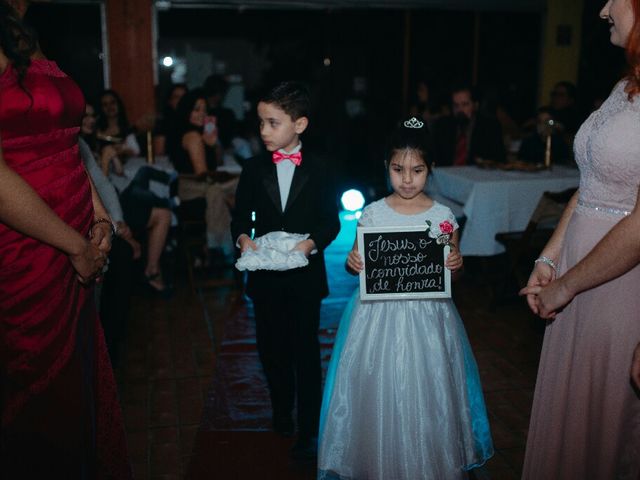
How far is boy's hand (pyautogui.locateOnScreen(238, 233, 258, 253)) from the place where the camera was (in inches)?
111

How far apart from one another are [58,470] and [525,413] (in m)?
2.47

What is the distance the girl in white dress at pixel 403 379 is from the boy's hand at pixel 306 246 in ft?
0.66

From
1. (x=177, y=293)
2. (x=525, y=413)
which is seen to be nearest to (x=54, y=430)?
(x=525, y=413)

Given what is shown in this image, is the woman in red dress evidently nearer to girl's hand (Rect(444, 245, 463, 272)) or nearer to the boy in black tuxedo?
the boy in black tuxedo

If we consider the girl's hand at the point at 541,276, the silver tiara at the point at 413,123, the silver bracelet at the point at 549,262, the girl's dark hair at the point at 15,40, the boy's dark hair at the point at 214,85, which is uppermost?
the boy's dark hair at the point at 214,85

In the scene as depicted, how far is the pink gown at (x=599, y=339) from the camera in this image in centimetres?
194

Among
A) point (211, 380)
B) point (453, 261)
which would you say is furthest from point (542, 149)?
point (453, 261)

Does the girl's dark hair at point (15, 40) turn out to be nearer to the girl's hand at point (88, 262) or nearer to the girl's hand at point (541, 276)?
the girl's hand at point (88, 262)

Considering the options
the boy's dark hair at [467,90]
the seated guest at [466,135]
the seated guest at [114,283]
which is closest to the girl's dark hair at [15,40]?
the seated guest at [114,283]

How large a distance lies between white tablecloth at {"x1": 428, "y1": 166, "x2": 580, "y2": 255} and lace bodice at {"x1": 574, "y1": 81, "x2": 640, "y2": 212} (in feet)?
11.1

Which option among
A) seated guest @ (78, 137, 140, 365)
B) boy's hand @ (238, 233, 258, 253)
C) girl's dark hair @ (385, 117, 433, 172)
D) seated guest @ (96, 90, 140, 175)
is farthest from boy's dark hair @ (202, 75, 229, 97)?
girl's dark hair @ (385, 117, 433, 172)

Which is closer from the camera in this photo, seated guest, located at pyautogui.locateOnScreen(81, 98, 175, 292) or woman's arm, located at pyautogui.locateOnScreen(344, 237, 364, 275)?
woman's arm, located at pyautogui.locateOnScreen(344, 237, 364, 275)

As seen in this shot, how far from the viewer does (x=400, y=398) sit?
2.66 m

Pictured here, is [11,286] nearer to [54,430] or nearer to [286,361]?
[54,430]
